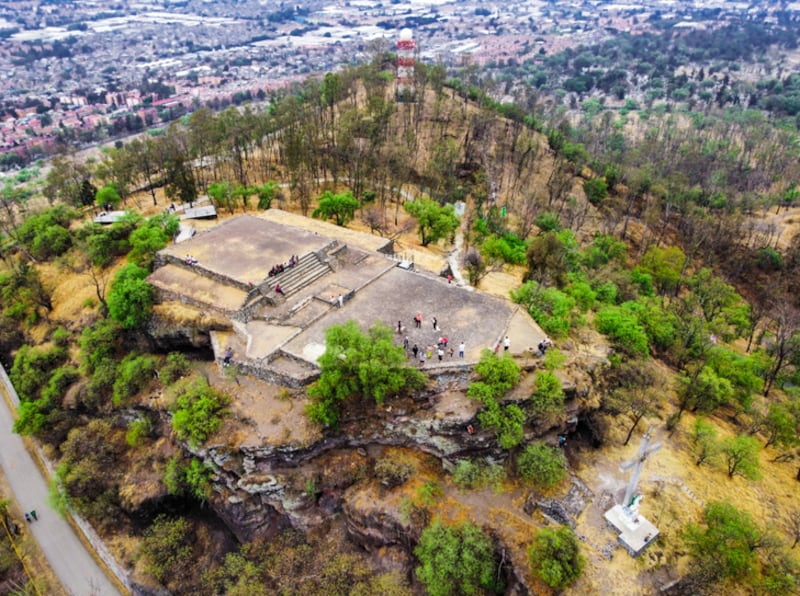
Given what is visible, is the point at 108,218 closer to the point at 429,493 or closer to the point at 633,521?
the point at 429,493

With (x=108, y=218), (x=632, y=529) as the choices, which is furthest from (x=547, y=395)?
(x=108, y=218)

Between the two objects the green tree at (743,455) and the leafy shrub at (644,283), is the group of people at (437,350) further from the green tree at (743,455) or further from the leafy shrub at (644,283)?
the leafy shrub at (644,283)

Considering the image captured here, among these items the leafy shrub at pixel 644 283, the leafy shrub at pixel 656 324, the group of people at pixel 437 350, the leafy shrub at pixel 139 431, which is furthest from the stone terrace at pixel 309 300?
the leafy shrub at pixel 644 283

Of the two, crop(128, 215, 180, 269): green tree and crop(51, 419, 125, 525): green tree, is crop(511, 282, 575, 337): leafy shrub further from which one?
crop(51, 419, 125, 525): green tree

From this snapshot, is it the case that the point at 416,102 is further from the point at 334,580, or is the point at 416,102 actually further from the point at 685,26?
the point at 685,26

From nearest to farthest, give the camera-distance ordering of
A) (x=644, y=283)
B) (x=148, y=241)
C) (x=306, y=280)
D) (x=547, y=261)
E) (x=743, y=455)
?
(x=743, y=455) < (x=306, y=280) < (x=148, y=241) < (x=547, y=261) < (x=644, y=283)

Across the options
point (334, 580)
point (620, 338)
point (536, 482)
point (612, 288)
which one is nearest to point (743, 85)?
point (612, 288)
